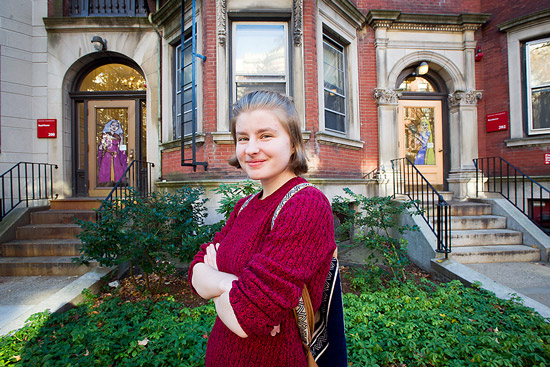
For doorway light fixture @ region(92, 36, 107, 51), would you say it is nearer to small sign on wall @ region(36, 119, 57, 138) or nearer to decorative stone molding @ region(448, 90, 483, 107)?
small sign on wall @ region(36, 119, 57, 138)

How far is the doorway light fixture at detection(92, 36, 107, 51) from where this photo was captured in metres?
6.74

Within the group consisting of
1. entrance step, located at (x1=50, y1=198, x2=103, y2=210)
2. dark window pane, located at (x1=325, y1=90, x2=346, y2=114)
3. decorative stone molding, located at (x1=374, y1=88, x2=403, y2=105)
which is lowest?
entrance step, located at (x1=50, y1=198, x2=103, y2=210)

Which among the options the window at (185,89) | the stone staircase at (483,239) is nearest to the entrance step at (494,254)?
the stone staircase at (483,239)

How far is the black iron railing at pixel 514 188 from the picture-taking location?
6.24 metres

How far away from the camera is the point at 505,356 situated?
2.33m

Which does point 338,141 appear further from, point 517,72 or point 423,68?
point 517,72

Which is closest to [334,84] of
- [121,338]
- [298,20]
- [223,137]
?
[298,20]

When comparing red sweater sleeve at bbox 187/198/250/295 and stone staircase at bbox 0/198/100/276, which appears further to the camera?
stone staircase at bbox 0/198/100/276

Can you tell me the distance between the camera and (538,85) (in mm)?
6750

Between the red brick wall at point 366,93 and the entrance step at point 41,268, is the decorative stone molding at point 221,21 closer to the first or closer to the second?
the red brick wall at point 366,93

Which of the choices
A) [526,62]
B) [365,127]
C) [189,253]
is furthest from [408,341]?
[526,62]

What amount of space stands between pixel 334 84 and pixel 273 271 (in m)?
6.70

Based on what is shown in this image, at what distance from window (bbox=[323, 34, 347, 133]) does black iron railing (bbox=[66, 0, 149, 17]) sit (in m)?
4.88

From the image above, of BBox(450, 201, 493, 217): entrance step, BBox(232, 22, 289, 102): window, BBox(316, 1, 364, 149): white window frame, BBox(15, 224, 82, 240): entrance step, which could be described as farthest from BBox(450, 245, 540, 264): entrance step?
BBox(15, 224, 82, 240): entrance step
